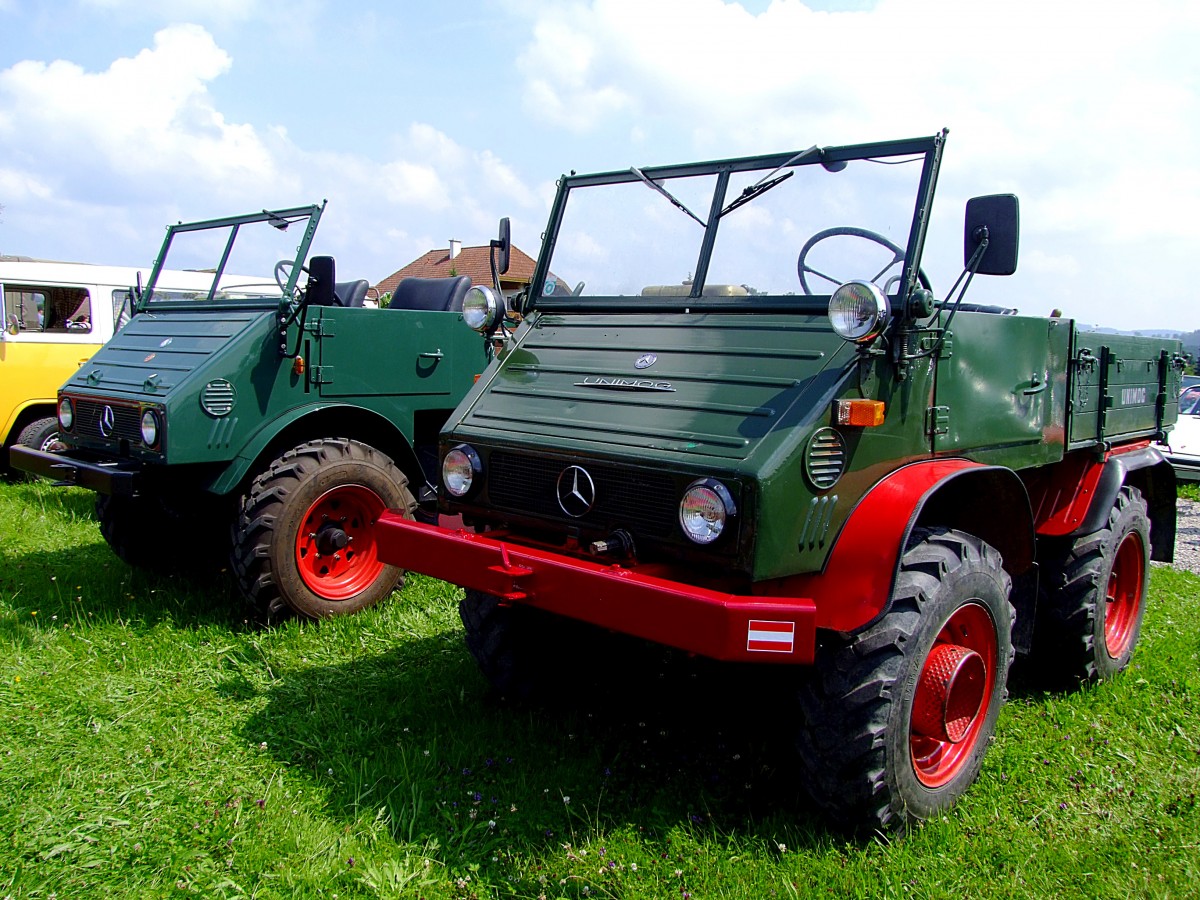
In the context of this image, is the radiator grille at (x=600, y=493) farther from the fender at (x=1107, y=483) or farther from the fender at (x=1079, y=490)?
the fender at (x=1107, y=483)

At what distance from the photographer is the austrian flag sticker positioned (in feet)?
8.87

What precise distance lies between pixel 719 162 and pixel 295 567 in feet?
9.93

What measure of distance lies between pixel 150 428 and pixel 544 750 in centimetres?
283

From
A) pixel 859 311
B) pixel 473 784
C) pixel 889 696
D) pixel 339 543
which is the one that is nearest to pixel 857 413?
pixel 859 311

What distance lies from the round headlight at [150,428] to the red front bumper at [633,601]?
7.80ft

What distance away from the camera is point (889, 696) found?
9.59ft

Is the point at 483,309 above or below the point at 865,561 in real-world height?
above

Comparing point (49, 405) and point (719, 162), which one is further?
point (49, 405)

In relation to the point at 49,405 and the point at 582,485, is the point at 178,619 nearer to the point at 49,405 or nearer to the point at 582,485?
the point at 582,485

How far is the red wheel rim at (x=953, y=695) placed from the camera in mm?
3203

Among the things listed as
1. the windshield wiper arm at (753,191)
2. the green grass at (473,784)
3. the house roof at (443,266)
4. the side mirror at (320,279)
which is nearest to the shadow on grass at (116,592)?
the green grass at (473,784)

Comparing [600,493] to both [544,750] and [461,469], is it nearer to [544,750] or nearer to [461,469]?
[461,469]

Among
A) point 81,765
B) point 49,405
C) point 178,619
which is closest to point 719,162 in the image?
point 81,765

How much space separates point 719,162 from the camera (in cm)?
400
